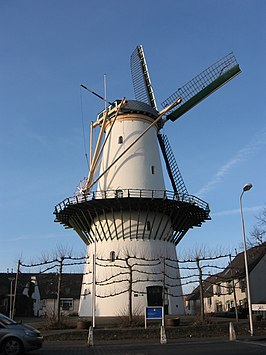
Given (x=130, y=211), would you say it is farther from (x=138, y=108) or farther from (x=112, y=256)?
(x=138, y=108)

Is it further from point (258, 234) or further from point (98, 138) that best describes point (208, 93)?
point (258, 234)

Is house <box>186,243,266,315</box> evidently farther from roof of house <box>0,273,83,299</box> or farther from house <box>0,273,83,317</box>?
roof of house <box>0,273,83,299</box>

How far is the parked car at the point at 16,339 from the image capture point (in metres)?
12.4

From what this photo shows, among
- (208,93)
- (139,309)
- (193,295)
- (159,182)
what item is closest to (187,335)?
(139,309)

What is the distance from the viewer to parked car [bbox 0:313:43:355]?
12.4 m

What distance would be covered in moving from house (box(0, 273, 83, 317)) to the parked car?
3880 centimetres

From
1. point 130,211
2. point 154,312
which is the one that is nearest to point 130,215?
point 130,211

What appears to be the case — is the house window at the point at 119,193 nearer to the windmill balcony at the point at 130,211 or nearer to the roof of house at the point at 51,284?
the windmill balcony at the point at 130,211

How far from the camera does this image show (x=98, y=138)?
33219mm

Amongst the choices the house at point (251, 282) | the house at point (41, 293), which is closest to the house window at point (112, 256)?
the house at point (251, 282)

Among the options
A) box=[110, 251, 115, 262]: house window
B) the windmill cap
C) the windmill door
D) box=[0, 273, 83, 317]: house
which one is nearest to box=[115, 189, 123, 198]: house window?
box=[110, 251, 115, 262]: house window

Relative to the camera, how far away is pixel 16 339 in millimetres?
12492

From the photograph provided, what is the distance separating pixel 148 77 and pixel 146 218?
14.3m

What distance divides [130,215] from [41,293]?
113ft
